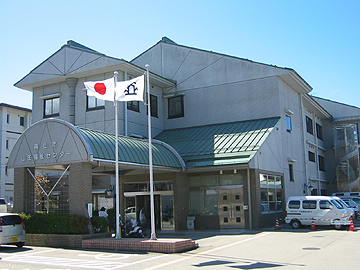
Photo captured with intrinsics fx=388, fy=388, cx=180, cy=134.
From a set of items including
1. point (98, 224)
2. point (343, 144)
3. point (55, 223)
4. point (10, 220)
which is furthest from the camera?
point (343, 144)

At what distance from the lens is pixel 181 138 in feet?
87.8

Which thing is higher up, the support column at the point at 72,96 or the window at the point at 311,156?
the support column at the point at 72,96

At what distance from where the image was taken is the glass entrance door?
74.1ft

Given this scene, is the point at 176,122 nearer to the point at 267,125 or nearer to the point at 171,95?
the point at 171,95

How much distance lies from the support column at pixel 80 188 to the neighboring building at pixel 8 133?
3270 centimetres

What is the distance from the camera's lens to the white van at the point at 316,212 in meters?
20.8

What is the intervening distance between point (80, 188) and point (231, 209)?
390 inches

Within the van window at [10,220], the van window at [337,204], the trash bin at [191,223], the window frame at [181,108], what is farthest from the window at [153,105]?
the van window at [10,220]

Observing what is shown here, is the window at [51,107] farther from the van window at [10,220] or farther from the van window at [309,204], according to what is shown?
the van window at [309,204]

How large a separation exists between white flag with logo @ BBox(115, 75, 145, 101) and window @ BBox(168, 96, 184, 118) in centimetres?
1287

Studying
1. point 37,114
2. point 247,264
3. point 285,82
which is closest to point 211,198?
point 285,82

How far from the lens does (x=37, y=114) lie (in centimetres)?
2852

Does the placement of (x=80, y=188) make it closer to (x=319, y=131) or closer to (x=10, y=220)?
(x=10, y=220)

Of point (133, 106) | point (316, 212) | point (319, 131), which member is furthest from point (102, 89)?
point (319, 131)
